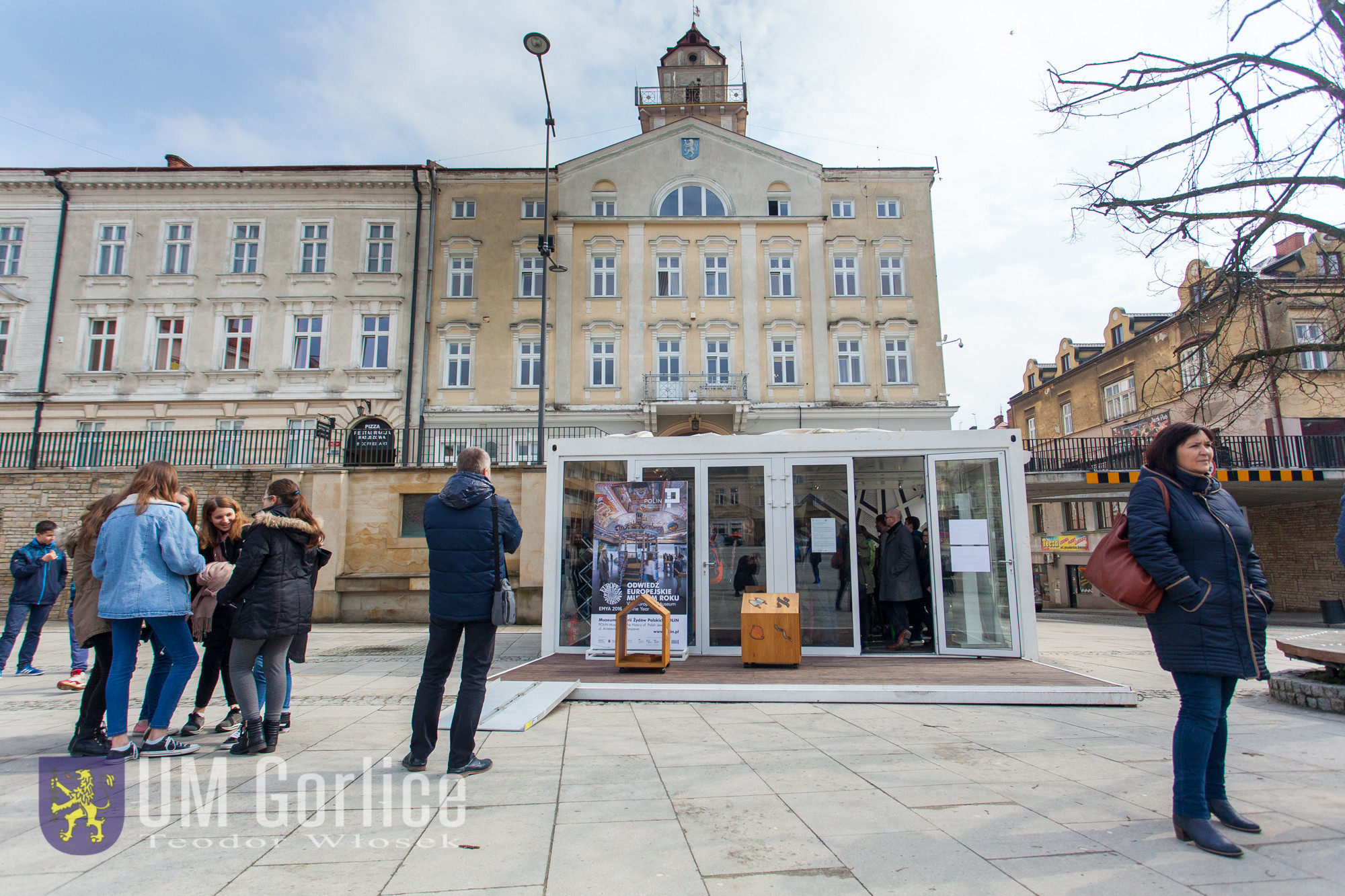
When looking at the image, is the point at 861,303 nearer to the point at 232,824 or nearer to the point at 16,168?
the point at 232,824

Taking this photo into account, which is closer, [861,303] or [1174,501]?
[1174,501]

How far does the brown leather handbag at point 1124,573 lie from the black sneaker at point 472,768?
11.5 ft

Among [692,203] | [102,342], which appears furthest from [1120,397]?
[102,342]

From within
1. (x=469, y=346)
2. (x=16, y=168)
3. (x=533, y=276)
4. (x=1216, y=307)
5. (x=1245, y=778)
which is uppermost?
(x=16, y=168)

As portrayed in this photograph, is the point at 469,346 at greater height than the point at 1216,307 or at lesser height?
greater

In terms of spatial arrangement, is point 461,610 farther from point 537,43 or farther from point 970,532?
point 537,43

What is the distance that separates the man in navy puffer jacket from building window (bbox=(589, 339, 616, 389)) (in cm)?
2312

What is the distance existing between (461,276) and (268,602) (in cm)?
2527

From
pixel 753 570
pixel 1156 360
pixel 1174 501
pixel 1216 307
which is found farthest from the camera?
pixel 1156 360

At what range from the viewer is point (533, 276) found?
28516 millimetres

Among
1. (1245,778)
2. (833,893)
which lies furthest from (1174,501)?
(833,893)

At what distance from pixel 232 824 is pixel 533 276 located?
26582 millimetres

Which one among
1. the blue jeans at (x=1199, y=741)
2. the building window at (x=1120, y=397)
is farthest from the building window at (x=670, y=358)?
the blue jeans at (x=1199, y=741)

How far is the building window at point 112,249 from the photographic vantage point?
28.0m
